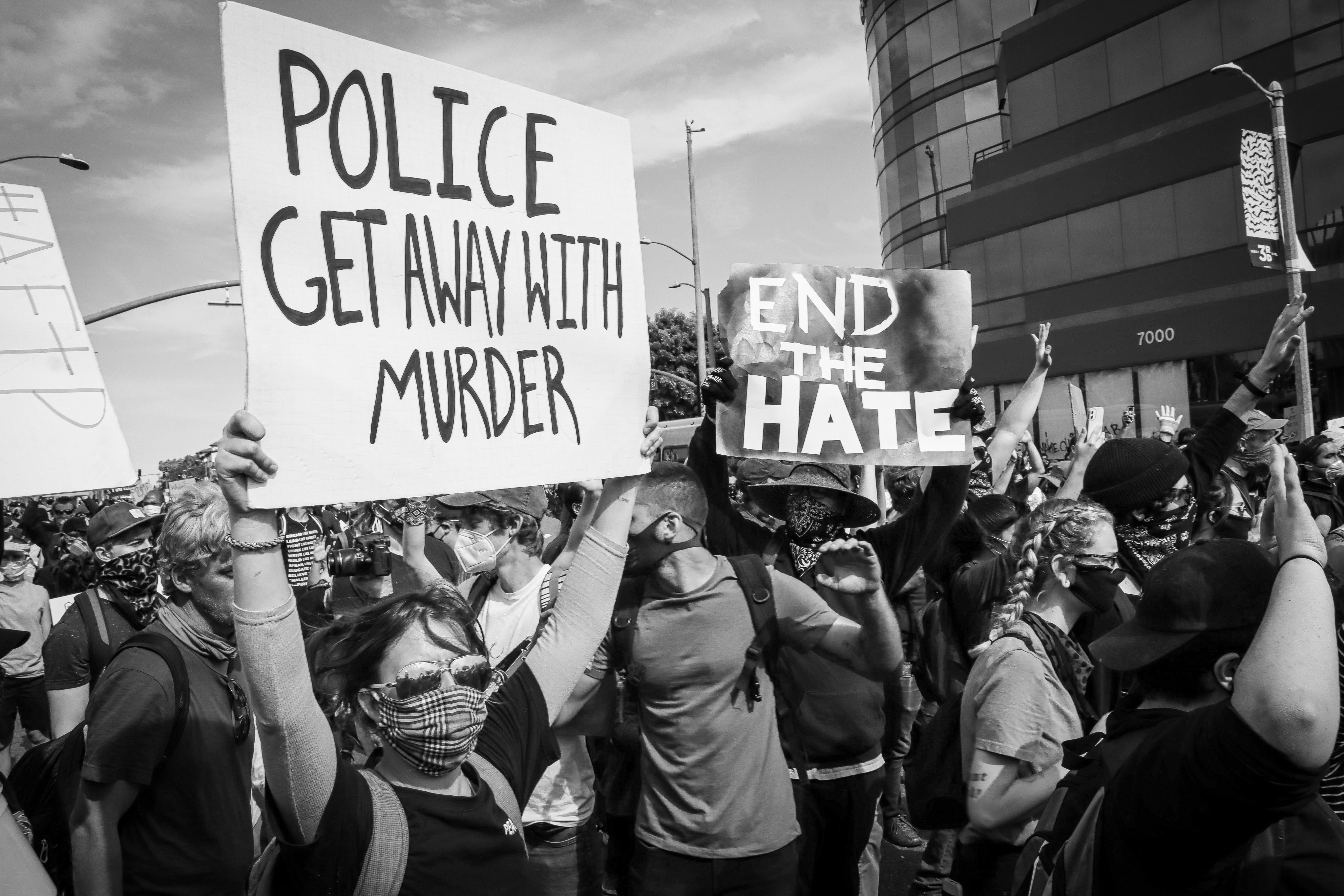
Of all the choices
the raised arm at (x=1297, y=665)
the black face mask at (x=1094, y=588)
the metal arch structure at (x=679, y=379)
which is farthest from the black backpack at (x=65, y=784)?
the black face mask at (x=1094, y=588)

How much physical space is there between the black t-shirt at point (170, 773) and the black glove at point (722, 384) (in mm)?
1903

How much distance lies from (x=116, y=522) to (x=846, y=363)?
2939 mm

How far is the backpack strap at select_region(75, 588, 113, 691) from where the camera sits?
3.67 m

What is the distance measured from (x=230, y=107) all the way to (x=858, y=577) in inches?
79.5

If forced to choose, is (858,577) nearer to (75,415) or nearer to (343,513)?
(75,415)

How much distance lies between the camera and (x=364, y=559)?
5059 millimetres

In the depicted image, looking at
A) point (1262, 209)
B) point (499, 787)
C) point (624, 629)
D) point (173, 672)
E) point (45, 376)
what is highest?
point (1262, 209)

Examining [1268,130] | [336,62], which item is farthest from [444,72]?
[1268,130]

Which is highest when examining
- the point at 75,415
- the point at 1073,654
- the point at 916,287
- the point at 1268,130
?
the point at 1268,130

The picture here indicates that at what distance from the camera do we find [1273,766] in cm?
153

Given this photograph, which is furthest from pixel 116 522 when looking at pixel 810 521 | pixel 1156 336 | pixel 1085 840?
pixel 1156 336

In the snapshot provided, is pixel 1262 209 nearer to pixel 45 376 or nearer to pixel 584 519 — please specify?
pixel 584 519

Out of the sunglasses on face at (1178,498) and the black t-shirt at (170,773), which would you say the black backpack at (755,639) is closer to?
the black t-shirt at (170,773)

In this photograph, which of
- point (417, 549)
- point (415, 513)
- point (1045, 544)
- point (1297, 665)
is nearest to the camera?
point (1297, 665)
